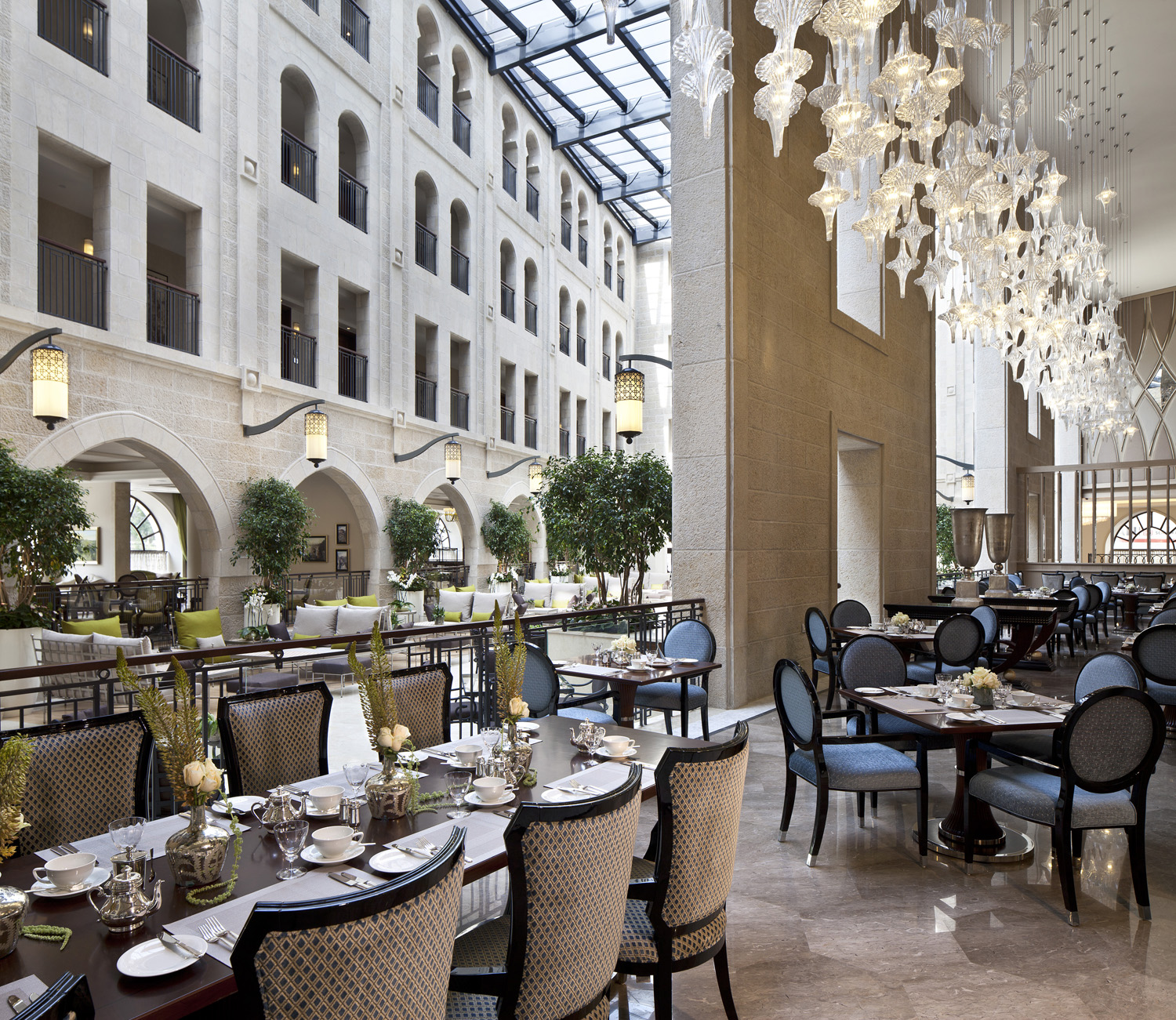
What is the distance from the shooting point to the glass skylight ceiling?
14.1 meters

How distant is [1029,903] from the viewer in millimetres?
3125

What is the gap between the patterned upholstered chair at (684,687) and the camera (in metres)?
5.09

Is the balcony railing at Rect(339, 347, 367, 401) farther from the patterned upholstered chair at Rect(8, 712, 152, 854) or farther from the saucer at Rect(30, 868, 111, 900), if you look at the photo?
the saucer at Rect(30, 868, 111, 900)

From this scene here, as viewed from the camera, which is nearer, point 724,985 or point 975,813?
point 724,985

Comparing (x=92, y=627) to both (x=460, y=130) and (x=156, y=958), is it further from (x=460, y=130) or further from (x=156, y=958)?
(x=460, y=130)

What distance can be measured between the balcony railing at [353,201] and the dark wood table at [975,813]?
12.0 metres

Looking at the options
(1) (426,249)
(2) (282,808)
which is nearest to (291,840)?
(2) (282,808)

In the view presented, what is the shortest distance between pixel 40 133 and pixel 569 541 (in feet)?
22.9

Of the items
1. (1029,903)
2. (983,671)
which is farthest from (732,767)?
(983,671)

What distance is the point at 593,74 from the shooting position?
15781 millimetres

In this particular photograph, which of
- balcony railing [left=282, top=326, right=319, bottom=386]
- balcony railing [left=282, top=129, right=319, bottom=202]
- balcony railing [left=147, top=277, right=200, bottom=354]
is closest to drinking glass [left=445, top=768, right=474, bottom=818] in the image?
balcony railing [left=147, top=277, right=200, bottom=354]

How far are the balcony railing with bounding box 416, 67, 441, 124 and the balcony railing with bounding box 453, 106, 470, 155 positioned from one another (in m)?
0.57

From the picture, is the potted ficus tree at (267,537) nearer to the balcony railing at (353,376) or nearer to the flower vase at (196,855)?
the balcony railing at (353,376)

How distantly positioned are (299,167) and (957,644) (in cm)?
1105
